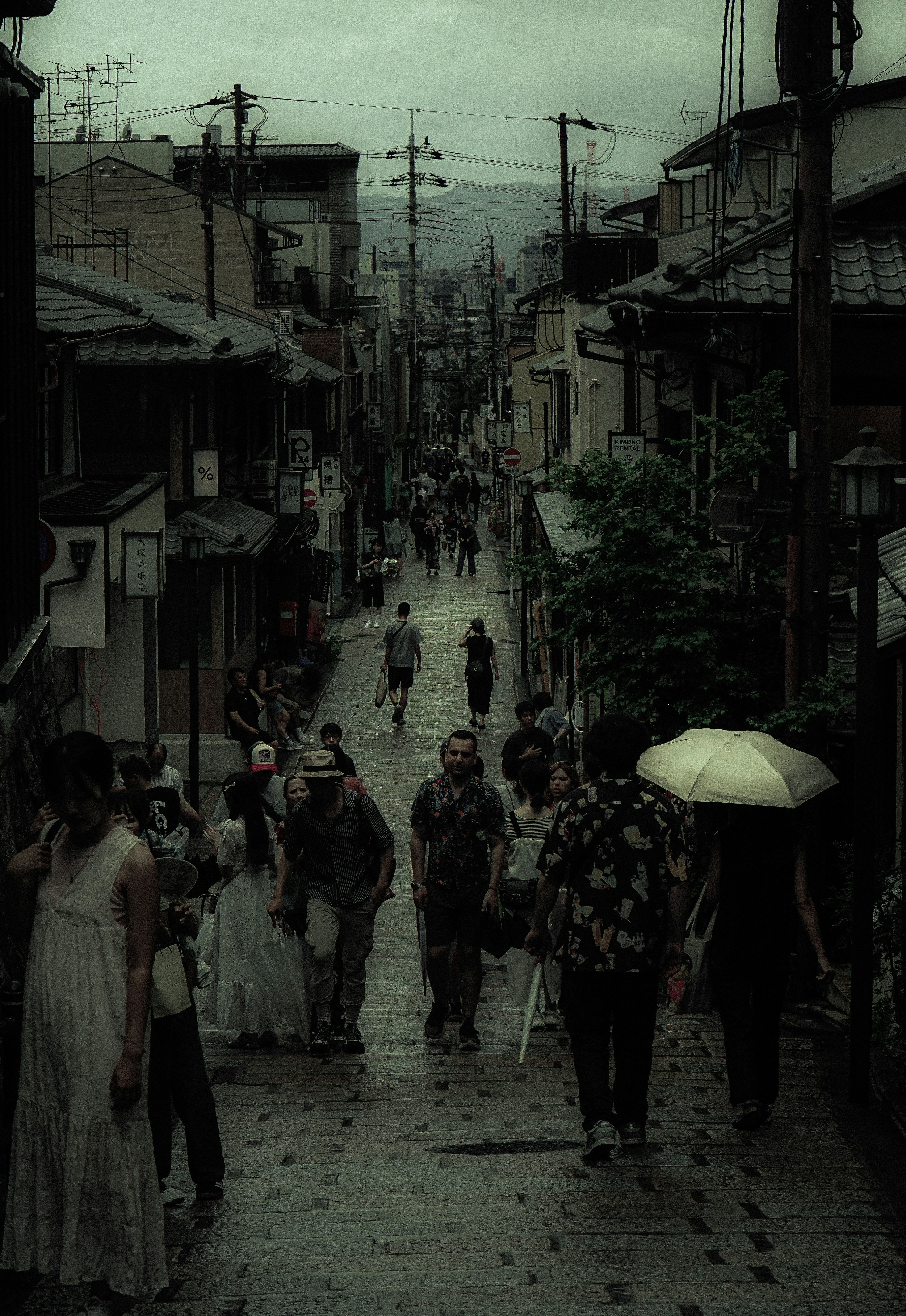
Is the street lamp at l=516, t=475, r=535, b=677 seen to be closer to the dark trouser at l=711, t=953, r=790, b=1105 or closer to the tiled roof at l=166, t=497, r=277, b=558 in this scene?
the tiled roof at l=166, t=497, r=277, b=558

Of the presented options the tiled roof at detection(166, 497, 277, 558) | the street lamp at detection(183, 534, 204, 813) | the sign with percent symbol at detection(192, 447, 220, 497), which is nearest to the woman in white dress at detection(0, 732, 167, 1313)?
the street lamp at detection(183, 534, 204, 813)

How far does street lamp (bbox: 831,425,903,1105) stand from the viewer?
7309 mm

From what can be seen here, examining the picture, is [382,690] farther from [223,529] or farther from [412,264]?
[412,264]

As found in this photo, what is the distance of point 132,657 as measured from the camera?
68.8 feet

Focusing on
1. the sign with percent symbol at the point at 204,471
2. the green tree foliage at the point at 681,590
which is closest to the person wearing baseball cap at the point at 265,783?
the green tree foliage at the point at 681,590

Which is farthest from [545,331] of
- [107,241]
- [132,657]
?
[132,657]

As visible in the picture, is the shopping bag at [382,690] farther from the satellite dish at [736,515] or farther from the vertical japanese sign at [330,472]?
the vertical japanese sign at [330,472]

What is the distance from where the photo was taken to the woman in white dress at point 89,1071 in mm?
4512

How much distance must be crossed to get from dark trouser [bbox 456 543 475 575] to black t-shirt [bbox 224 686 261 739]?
23.1 m

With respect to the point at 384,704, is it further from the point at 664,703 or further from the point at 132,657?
the point at 664,703

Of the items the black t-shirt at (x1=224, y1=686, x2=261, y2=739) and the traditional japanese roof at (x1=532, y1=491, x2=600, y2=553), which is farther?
the black t-shirt at (x1=224, y1=686, x2=261, y2=739)

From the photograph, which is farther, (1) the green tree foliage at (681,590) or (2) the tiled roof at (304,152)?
(2) the tiled roof at (304,152)

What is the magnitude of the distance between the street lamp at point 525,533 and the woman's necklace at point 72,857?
77.2 feet

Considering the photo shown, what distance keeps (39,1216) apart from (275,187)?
2637 inches
